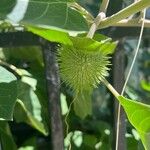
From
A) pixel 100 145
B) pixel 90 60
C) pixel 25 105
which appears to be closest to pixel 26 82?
pixel 25 105

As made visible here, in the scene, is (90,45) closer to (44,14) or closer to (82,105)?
(44,14)

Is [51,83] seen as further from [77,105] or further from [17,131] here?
[17,131]

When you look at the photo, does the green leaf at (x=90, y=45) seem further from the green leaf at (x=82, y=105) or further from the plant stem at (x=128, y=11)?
the green leaf at (x=82, y=105)

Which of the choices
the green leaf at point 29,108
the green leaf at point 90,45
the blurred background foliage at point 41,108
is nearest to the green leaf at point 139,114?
the green leaf at point 90,45

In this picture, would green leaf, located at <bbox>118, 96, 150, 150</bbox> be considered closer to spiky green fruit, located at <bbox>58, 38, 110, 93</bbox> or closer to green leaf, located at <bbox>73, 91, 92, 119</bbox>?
spiky green fruit, located at <bbox>58, 38, 110, 93</bbox>

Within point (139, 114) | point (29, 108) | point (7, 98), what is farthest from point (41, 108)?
point (139, 114)

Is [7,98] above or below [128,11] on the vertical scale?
below
